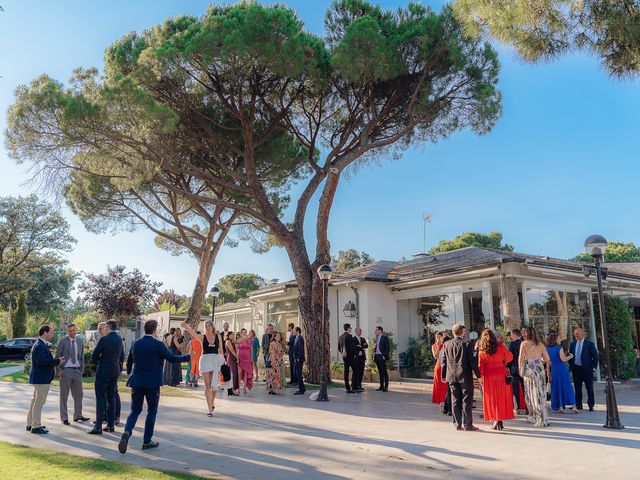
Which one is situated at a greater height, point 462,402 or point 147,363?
point 147,363

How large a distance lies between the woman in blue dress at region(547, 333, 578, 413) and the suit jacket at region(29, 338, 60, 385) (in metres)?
8.75

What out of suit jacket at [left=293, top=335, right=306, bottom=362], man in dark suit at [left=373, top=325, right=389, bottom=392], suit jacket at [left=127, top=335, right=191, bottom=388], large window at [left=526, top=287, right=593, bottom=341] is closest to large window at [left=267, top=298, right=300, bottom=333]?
suit jacket at [left=293, top=335, right=306, bottom=362]

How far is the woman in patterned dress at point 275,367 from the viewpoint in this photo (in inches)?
485

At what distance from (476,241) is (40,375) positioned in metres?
40.6

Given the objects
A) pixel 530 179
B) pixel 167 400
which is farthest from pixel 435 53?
pixel 167 400

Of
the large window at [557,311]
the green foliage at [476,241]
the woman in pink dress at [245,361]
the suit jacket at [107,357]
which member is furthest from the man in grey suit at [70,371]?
the green foliage at [476,241]

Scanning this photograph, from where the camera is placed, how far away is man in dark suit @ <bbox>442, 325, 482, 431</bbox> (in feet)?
25.4

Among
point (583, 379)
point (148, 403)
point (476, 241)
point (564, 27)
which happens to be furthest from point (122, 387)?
point (476, 241)

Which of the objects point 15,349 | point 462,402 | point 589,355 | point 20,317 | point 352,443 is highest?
point 20,317

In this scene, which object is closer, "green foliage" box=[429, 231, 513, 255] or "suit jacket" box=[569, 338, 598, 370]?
"suit jacket" box=[569, 338, 598, 370]

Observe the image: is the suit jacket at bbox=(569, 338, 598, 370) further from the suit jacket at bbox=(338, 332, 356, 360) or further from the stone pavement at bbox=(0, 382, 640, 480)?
the suit jacket at bbox=(338, 332, 356, 360)

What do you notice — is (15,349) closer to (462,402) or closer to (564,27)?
(462,402)

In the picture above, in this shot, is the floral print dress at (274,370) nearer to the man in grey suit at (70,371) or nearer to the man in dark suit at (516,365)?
the man in grey suit at (70,371)

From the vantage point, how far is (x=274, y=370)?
1239cm
